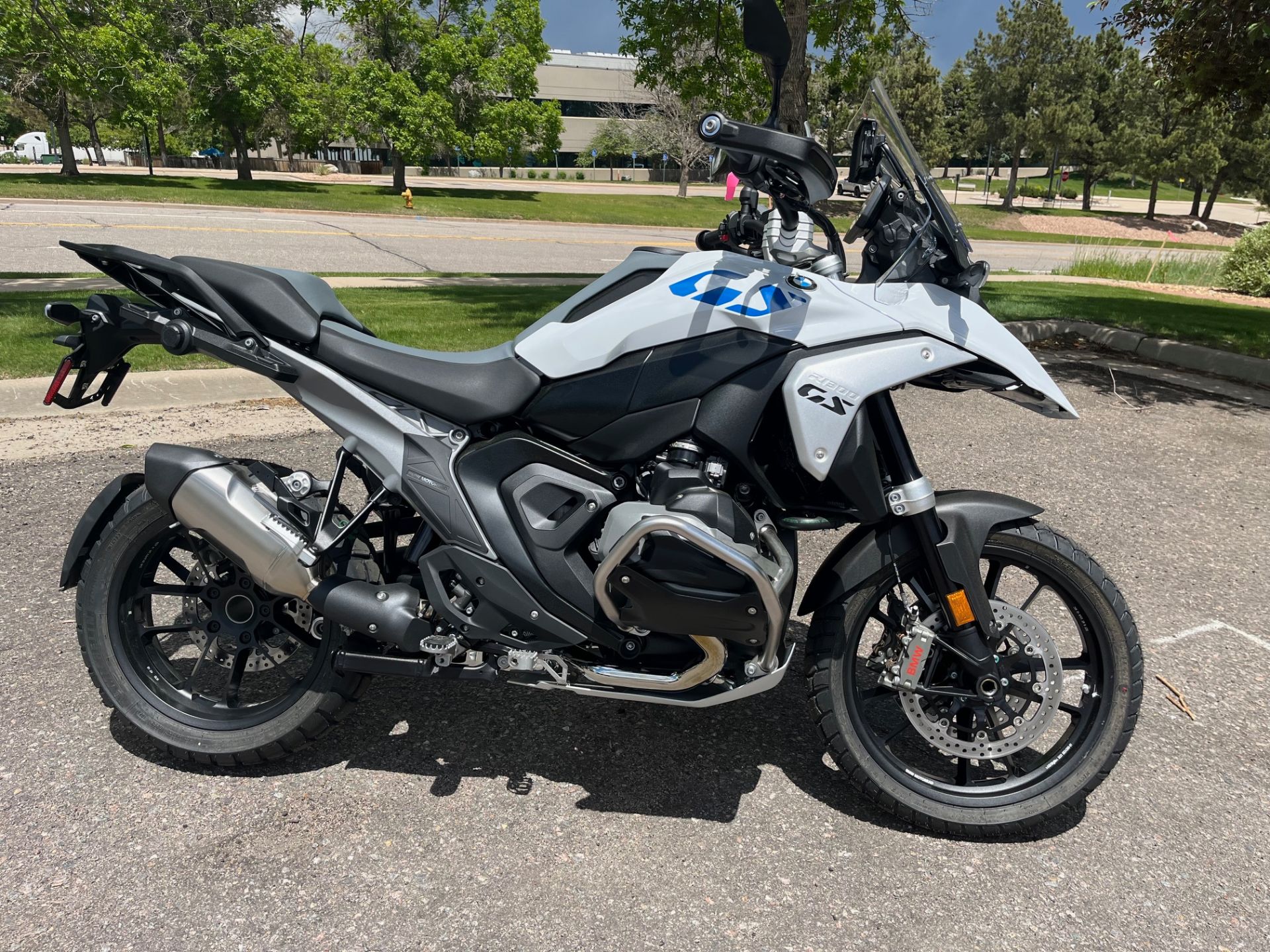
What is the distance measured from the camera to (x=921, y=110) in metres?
49.6

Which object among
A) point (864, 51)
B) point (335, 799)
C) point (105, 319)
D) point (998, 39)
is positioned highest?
point (998, 39)

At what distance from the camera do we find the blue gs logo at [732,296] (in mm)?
2383

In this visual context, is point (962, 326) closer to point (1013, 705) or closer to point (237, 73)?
point (1013, 705)

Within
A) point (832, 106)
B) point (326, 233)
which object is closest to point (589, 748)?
point (326, 233)

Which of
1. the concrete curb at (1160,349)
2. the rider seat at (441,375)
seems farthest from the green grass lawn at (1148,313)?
the rider seat at (441,375)

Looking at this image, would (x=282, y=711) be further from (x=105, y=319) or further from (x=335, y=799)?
(x=105, y=319)

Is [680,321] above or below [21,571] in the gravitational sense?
above

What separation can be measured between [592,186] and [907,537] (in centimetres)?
5473

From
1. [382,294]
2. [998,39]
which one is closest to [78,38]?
[382,294]

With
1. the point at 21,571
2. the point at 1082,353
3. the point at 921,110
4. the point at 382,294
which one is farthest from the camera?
the point at 921,110

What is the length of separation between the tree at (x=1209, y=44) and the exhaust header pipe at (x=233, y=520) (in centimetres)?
798

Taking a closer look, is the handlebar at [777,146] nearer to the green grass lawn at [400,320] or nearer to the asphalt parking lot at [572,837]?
the asphalt parking lot at [572,837]

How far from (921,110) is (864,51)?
39157 millimetres

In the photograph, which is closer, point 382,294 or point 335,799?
point 335,799
